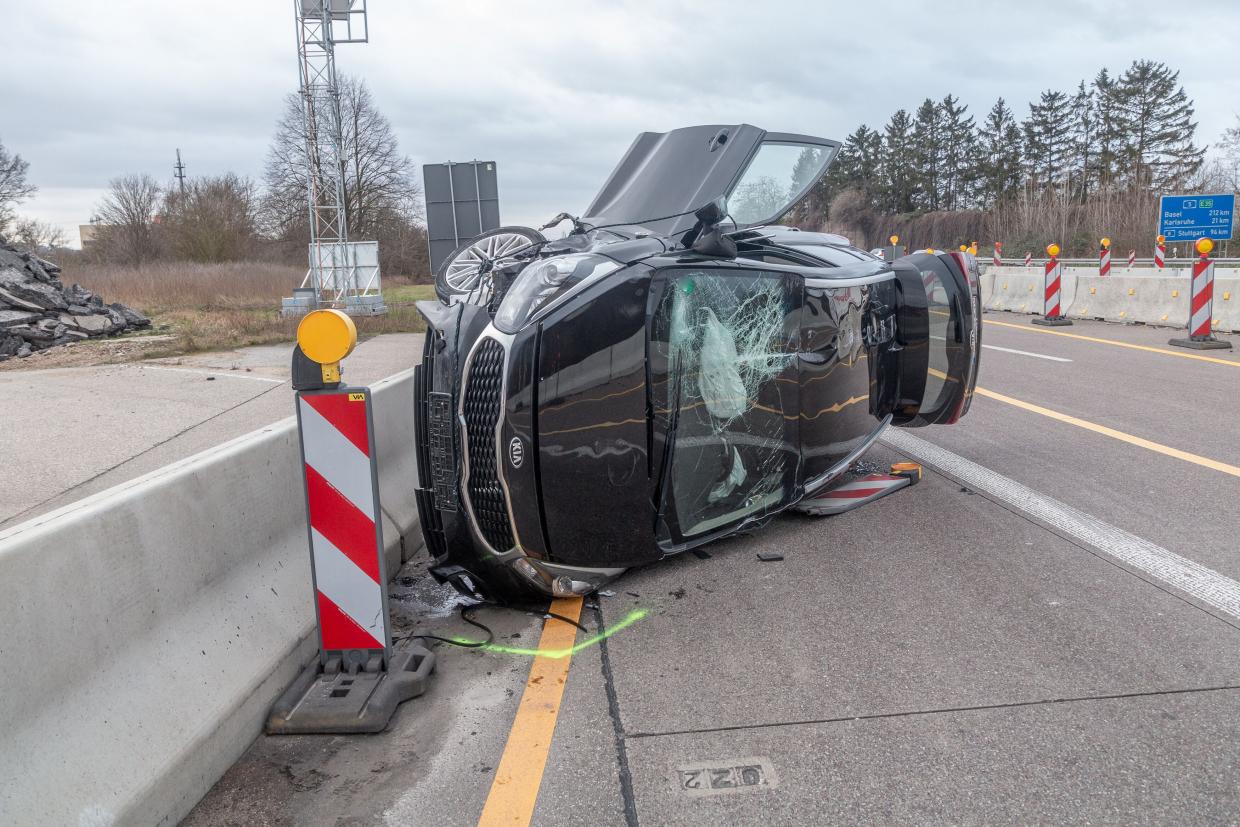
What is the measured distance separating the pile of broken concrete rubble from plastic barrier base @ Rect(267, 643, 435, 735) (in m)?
15.2

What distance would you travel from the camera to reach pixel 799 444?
452 centimetres

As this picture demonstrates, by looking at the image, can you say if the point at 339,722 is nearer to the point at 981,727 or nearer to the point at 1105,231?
the point at 981,727

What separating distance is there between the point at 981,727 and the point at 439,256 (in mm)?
16735

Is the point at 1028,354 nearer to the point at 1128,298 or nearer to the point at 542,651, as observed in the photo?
the point at 1128,298

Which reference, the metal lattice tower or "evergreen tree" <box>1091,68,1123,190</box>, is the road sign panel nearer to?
the metal lattice tower

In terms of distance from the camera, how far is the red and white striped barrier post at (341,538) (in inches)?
121

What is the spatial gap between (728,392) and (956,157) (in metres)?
74.8

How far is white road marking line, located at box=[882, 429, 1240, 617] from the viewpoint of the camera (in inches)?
150

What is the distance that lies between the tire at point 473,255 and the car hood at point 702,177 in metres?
0.40

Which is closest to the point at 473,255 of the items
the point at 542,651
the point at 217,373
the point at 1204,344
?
the point at 542,651

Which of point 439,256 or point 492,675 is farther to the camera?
point 439,256

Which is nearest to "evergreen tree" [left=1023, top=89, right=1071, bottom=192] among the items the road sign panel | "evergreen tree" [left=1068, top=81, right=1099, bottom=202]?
"evergreen tree" [left=1068, top=81, right=1099, bottom=202]

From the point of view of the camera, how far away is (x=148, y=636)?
8.40ft

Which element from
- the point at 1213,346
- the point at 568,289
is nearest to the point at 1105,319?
the point at 1213,346
